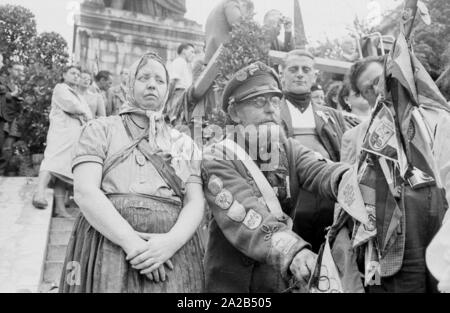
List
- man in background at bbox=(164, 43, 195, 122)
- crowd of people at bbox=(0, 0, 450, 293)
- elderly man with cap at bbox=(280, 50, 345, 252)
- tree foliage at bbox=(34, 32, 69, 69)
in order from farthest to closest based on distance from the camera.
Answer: tree foliage at bbox=(34, 32, 69, 69), man in background at bbox=(164, 43, 195, 122), elderly man with cap at bbox=(280, 50, 345, 252), crowd of people at bbox=(0, 0, 450, 293)

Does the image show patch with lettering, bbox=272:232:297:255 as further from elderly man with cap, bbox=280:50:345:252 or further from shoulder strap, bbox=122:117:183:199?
elderly man with cap, bbox=280:50:345:252

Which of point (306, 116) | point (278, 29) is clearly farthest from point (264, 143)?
point (278, 29)

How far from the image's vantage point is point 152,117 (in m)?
3.13

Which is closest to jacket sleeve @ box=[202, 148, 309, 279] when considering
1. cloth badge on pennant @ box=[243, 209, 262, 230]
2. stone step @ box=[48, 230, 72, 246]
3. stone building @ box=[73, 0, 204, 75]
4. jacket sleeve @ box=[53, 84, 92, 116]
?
cloth badge on pennant @ box=[243, 209, 262, 230]

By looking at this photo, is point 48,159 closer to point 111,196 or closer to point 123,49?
point 111,196

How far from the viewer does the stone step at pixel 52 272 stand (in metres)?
5.53

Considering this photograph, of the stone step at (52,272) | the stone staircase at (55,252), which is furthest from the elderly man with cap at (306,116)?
the stone step at (52,272)

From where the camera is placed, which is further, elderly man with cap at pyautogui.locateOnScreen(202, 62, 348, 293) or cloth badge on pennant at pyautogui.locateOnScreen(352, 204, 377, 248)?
elderly man with cap at pyautogui.locateOnScreen(202, 62, 348, 293)

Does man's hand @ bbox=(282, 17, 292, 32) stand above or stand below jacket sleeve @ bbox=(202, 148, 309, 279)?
above

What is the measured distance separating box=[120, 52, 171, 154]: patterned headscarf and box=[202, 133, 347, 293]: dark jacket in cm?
27

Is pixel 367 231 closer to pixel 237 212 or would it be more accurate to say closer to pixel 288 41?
pixel 237 212

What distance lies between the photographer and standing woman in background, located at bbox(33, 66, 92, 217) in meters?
6.84

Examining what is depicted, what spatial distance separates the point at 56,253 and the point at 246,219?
13.0ft
